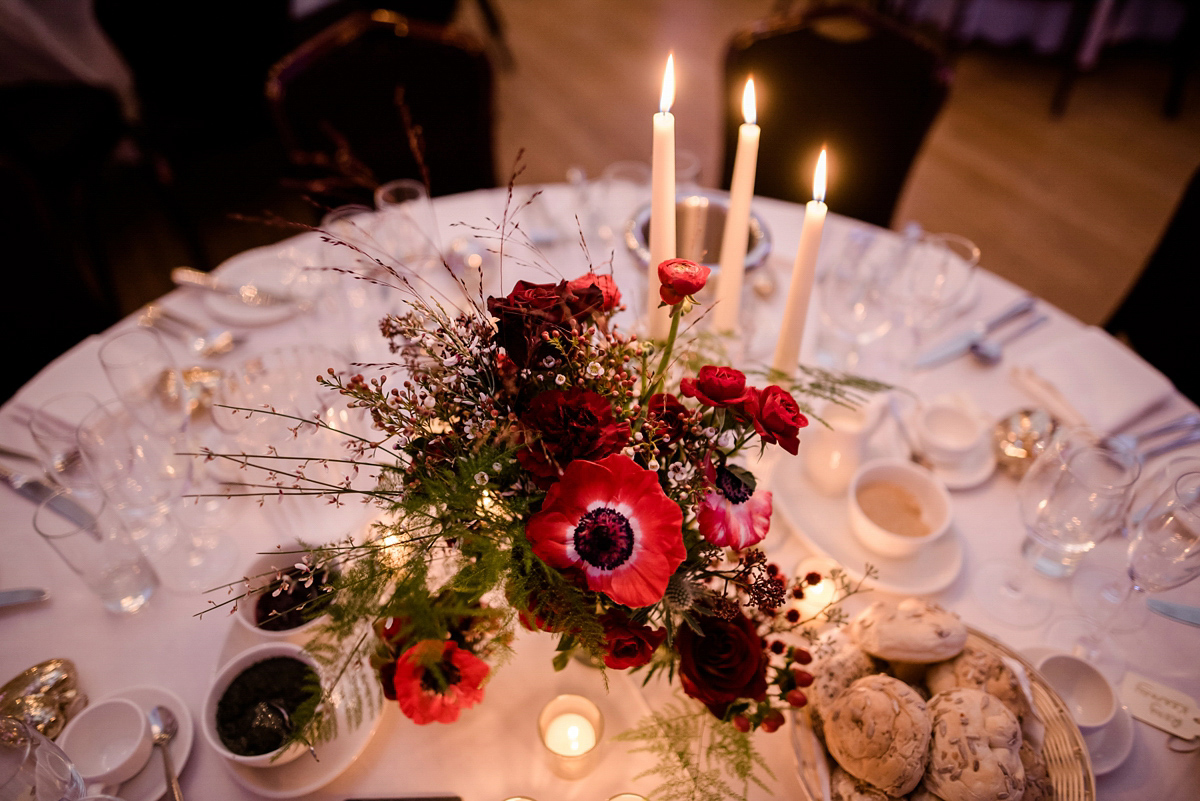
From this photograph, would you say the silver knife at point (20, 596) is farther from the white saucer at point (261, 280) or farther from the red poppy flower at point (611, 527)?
the red poppy flower at point (611, 527)

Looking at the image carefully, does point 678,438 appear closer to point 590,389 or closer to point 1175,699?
point 590,389

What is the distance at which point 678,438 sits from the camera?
0.73 meters

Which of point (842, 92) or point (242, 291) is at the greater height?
point (842, 92)

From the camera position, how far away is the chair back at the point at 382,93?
6.21 ft

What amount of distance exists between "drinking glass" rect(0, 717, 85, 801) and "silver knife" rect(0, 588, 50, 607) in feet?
1.08

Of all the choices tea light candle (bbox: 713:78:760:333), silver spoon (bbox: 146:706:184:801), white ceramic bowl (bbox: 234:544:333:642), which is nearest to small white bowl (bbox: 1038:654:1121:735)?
tea light candle (bbox: 713:78:760:333)

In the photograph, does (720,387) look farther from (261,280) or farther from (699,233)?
(261,280)

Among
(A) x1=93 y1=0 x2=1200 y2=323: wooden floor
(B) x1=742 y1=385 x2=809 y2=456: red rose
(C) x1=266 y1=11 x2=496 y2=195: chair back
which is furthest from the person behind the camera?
(A) x1=93 y1=0 x2=1200 y2=323: wooden floor

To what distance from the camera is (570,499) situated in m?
0.67

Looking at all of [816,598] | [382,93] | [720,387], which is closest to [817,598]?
[816,598]

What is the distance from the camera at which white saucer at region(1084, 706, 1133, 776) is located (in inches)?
35.8

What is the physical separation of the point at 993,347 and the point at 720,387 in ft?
3.28

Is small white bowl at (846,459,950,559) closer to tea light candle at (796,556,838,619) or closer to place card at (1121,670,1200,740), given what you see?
tea light candle at (796,556,838,619)

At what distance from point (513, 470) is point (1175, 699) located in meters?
0.95
